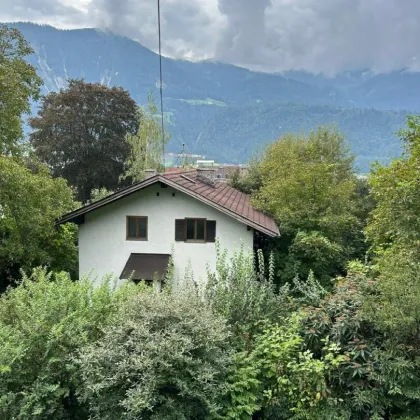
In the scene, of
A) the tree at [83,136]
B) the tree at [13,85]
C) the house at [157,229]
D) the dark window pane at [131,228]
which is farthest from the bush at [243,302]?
the tree at [83,136]

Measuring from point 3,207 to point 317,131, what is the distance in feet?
71.8

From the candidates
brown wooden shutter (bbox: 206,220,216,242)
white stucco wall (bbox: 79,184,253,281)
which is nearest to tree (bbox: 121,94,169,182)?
white stucco wall (bbox: 79,184,253,281)

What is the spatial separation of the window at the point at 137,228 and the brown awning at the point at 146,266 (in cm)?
70

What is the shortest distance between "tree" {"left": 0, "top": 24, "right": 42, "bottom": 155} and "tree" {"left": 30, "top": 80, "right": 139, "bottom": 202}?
17.6 metres

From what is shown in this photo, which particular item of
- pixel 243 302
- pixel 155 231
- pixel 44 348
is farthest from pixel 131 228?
pixel 44 348

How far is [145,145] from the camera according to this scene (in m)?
31.0

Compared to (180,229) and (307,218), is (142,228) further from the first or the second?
(307,218)

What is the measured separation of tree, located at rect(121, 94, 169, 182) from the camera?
2970cm

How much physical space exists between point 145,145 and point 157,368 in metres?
27.5

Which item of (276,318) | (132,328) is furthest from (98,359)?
(276,318)

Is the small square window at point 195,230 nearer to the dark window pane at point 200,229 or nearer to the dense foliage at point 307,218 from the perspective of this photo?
the dark window pane at point 200,229

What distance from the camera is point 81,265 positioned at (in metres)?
14.9

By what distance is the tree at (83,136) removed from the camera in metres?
30.2

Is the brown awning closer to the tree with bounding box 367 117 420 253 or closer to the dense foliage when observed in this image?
the dense foliage
